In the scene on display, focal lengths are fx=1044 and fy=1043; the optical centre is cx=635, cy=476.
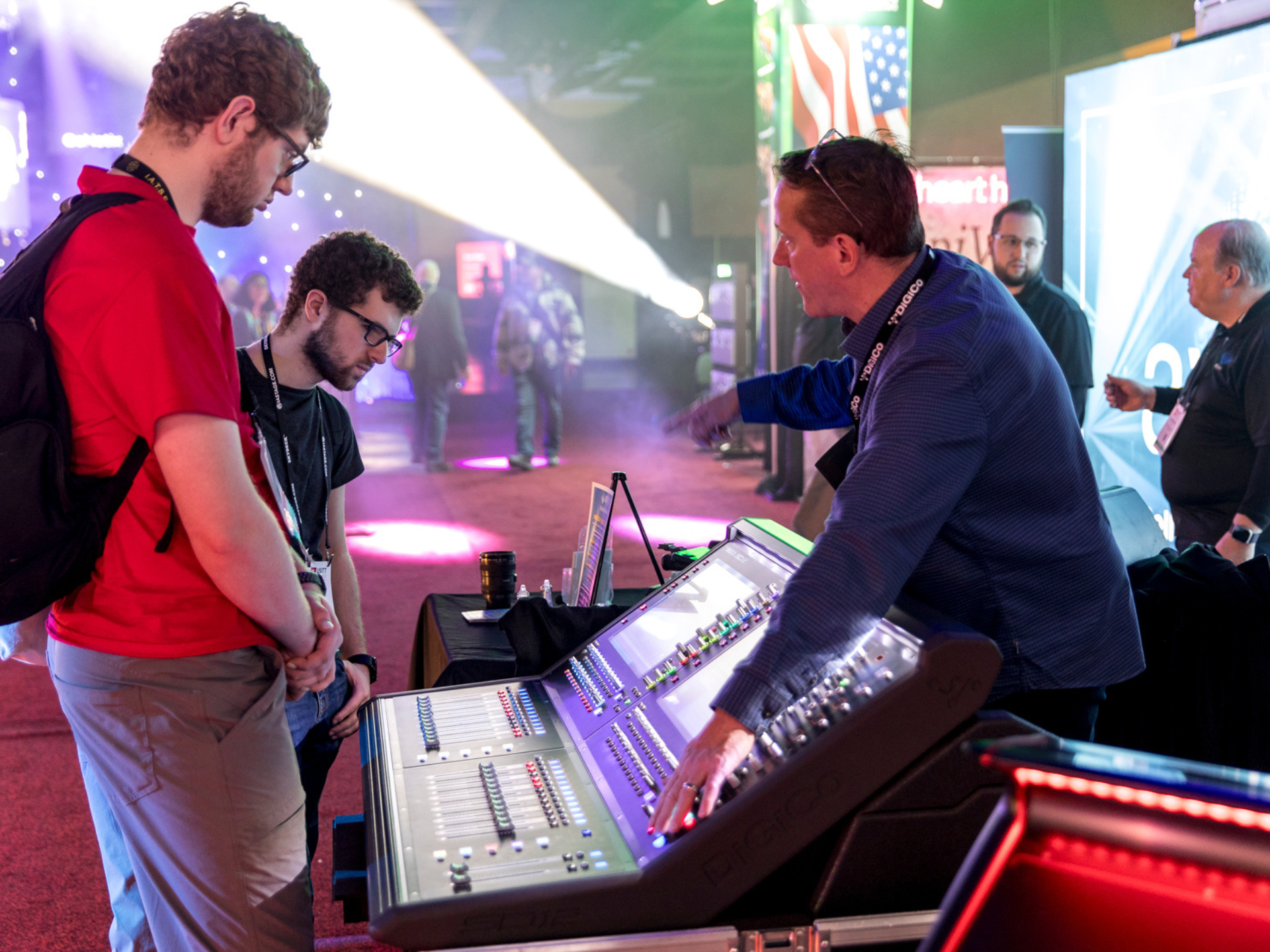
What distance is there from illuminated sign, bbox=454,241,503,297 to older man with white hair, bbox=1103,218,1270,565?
12619 mm

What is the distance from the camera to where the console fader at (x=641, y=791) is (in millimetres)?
970

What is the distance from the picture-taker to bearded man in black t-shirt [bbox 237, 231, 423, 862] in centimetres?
185

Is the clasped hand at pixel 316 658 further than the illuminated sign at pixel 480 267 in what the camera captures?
No

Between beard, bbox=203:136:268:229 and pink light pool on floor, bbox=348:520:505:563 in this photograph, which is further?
pink light pool on floor, bbox=348:520:505:563

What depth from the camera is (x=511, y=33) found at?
1283 centimetres

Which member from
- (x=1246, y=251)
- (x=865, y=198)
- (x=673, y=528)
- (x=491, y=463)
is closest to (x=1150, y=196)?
(x=1246, y=251)

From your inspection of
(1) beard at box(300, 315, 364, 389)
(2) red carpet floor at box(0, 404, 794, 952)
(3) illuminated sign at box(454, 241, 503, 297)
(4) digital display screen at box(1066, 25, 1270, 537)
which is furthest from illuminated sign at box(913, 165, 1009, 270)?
(3) illuminated sign at box(454, 241, 503, 297)

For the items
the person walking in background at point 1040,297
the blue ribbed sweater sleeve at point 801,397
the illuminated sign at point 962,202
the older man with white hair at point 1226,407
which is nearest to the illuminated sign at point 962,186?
the illuminated sign at point 962,202

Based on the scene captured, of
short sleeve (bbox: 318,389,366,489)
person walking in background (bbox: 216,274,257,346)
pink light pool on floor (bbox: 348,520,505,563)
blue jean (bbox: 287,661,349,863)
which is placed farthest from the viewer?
person walking in background (bbox: 216,274,257,346)

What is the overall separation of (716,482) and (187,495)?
821 cm

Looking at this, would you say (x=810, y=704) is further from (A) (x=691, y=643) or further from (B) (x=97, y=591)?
(B) (x=97, y=591)

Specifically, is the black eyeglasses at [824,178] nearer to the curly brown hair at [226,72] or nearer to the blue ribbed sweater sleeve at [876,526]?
the blue ribbed sweater sleeve at [876,526]

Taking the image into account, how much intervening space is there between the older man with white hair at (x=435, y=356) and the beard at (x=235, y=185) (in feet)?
27.6

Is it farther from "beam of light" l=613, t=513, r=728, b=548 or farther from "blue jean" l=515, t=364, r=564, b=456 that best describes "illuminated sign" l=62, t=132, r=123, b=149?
"beam of light" l=613, t=513, r=728, b=548
